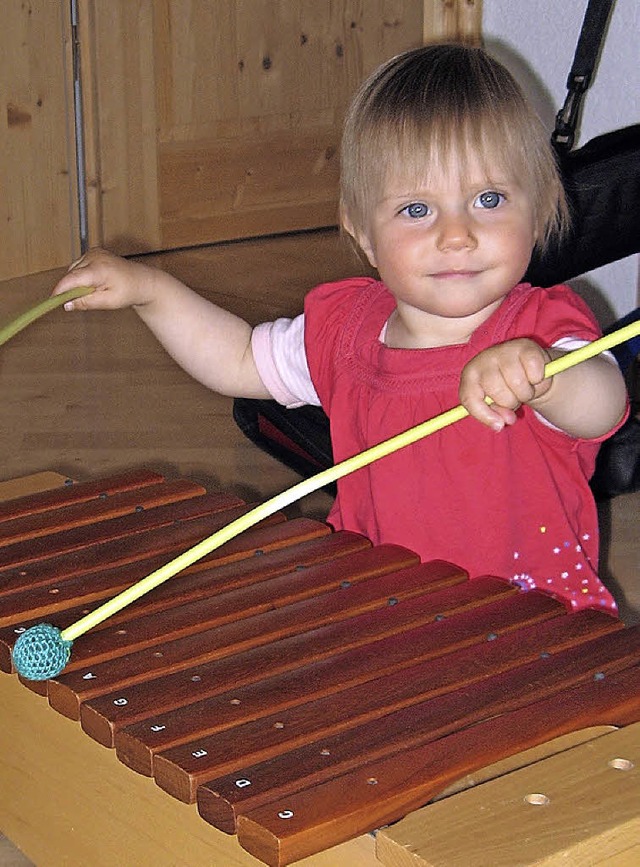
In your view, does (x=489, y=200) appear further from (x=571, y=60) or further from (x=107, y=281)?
(x=571, y=60)

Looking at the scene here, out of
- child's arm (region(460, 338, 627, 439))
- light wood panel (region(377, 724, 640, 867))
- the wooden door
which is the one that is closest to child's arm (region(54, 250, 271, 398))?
child's arm (region(460, 338, 627, 439))

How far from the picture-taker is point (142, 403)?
2.78 m

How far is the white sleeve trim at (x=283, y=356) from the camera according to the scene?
166 centimetres

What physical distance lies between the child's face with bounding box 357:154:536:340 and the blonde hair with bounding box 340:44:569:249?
0.02m

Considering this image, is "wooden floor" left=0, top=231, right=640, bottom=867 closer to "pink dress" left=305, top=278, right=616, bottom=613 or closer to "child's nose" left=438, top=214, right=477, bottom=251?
"pink dress" left=305, top=278, right=616, bottom=613

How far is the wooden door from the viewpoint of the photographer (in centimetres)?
380

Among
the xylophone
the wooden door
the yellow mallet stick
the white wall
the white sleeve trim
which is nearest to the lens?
the xylophone

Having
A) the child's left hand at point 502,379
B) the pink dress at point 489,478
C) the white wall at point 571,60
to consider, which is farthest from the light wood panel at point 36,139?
the child's left hand at point 502,379

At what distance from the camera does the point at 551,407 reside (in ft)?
4.31

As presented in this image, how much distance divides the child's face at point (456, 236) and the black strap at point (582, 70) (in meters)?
0.65

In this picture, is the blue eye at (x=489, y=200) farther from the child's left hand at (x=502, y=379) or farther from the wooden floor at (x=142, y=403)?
the wooden floor at (x=142, y=403)

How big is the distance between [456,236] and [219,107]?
2743 mm

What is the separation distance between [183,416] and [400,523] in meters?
1.24

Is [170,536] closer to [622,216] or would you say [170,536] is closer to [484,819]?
[484,819]
